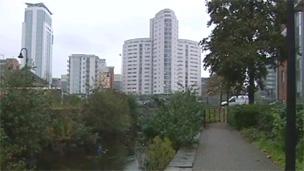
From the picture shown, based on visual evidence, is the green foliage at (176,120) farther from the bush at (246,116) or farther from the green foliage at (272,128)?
the bush at (246,116)

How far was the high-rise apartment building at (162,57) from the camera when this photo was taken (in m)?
56.8

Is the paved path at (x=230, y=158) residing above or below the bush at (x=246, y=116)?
below

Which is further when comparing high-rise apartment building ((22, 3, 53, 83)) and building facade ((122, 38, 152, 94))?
building facade ((122, 38, 152, 94))

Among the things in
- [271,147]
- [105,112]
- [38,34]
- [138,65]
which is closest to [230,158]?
[271,147]

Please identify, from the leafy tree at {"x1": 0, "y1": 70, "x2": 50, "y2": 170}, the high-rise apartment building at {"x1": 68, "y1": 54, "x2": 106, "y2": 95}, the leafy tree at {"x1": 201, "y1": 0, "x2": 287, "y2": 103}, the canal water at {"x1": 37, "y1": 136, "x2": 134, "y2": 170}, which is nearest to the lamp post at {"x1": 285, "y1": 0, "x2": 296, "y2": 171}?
the leafy tree at {"x1": 0, "y1": 70, "x2": 50, "y2": 170}

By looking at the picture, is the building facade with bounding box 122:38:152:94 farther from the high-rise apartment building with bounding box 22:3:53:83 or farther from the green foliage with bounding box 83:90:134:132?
the green foliage with bounding box 83:90:134:132

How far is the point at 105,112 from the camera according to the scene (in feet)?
94.6

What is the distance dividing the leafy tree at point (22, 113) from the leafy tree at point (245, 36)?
59.0 ft

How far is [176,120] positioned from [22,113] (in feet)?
17.5

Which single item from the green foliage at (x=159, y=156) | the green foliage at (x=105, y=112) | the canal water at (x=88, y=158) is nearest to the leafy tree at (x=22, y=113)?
the canal water at (x=88, y=158)

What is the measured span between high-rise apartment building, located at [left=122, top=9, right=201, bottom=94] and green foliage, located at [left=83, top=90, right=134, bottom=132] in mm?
25879

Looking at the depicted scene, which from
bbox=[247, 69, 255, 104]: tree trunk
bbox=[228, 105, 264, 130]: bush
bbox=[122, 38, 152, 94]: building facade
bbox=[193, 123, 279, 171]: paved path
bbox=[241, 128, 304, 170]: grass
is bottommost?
bbox=[193, 123, 279, 171]: paved path

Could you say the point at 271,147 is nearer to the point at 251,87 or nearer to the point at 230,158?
the point at 230,158

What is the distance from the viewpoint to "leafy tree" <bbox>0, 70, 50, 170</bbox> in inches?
647
